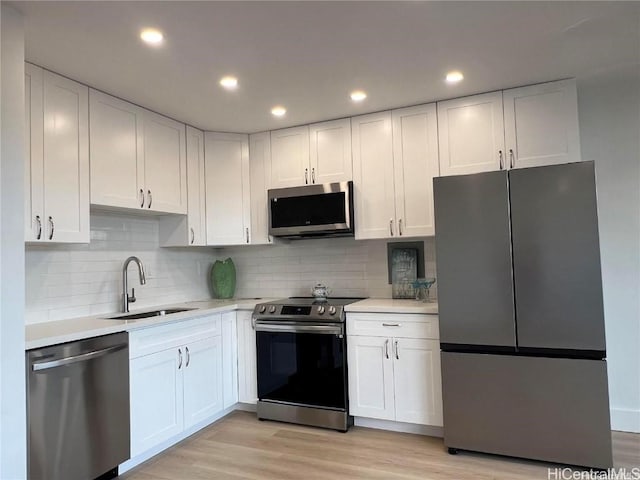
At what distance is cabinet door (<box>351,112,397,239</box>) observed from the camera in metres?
3.44

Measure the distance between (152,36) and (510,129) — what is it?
239 cm

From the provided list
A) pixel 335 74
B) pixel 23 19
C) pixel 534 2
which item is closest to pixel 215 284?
pixel 335 74

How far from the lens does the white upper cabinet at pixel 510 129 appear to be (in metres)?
2.91

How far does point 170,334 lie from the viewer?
295 centimetres

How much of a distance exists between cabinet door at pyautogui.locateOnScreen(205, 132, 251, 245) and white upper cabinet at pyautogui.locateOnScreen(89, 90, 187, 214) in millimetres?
285

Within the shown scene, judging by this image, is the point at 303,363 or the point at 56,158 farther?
the point at 303,363

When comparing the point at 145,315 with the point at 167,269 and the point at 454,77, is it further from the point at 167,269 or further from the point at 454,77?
the point at 454,77

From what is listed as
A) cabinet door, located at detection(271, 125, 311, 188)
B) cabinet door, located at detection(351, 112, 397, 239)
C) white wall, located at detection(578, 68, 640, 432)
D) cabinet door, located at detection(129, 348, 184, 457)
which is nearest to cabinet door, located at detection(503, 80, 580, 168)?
white wall, located at detection(578, 68, 640, 432)

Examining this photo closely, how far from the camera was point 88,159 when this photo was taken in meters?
2.75

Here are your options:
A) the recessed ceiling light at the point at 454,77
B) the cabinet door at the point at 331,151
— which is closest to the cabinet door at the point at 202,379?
the cabinet door at the point at 331,151

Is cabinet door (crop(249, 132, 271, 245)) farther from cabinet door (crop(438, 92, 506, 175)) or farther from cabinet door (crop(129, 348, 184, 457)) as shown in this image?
cabinet door (crop(438, 92, 506, 175))

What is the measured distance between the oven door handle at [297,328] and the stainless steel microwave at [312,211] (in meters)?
0.79

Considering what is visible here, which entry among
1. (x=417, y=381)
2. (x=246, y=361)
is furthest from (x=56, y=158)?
(x=417, y=381)

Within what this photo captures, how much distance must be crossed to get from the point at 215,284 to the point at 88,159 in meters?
1.78
